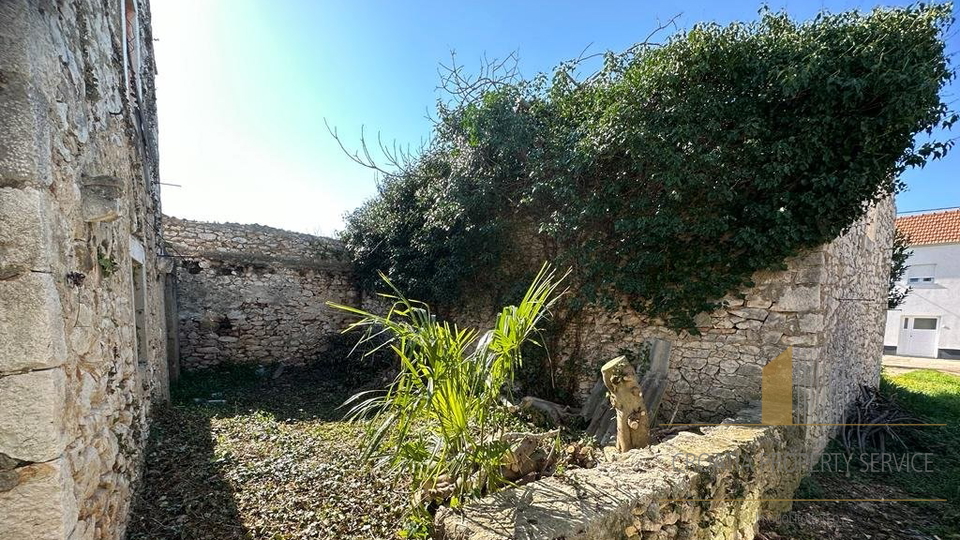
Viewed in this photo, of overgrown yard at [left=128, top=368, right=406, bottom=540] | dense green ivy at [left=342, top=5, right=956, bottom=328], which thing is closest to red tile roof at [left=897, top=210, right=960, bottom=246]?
dense green ivy at [left=342, top=5, right=956, bottom=328]

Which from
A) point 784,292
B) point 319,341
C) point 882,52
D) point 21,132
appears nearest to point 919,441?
point 784,292

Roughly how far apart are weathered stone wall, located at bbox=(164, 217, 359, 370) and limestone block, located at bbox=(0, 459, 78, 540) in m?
6.90

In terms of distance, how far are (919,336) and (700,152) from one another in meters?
19.9

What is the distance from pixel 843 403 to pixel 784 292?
292 centimetres

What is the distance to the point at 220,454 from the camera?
11.2 feet

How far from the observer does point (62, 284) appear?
1.55 m

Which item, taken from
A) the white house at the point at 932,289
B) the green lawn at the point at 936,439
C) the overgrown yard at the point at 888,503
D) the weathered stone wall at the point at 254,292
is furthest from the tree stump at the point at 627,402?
the white house at the point at 932,289

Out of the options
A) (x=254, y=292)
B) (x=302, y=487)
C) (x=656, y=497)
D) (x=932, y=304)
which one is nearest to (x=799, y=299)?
(x=656, y=497)

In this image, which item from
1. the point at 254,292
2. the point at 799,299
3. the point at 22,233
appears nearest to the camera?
the point at 22,233

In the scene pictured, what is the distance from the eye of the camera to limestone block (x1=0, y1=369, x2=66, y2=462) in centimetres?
127

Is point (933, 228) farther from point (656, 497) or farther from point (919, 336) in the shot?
point (656, 497)

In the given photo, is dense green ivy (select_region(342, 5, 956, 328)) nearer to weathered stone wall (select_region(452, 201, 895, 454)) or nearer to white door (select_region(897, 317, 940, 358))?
weathered stone wall (select_region(452, 201, 895, 454))

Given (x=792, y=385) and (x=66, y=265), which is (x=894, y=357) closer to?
(x=792, y=385)

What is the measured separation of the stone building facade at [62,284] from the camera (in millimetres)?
1290
